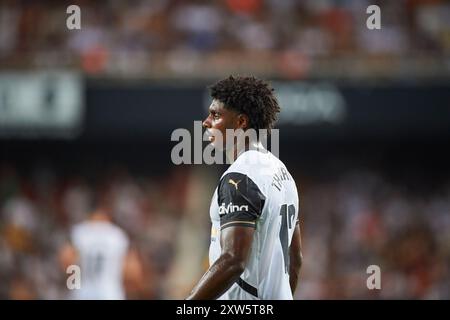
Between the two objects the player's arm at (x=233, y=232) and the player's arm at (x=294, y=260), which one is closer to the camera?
the player's arm at (x=233, y=232)

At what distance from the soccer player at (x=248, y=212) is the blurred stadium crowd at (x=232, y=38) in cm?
1082

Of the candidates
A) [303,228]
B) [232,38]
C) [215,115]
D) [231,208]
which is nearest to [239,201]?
[231,208]

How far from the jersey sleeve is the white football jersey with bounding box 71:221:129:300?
741cm

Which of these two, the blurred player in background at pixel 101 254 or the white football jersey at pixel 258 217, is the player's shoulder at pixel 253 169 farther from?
the blurred player in background at pixel 101 254

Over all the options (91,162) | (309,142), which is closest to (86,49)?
(91,162)

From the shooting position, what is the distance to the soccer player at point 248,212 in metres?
4.45

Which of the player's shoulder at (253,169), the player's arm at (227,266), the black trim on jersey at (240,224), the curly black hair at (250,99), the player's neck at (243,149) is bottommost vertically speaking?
the player's arm at (227,266)

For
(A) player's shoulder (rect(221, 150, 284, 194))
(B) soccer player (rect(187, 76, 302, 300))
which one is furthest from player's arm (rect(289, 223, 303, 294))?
(A) player's shoulder (rect(221, 150, 284, 194))

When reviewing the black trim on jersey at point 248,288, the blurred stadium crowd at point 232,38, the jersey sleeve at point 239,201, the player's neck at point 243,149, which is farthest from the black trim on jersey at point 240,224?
the blurred stadium crowd at point 232,38

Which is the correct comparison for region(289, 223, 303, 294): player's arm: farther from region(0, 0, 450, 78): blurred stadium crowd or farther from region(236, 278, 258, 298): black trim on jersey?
region(0, 0, 450, 78): blurred stadium crowd

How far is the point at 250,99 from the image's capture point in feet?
16.4

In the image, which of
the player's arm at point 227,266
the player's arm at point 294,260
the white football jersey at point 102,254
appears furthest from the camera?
the white football jersey at point 102,254

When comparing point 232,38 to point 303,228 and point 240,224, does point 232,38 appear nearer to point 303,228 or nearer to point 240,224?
point 303,228
